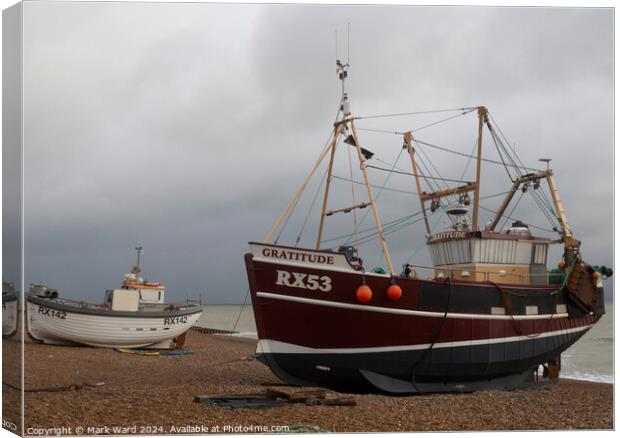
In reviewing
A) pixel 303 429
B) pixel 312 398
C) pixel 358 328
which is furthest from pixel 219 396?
pixel 358 328

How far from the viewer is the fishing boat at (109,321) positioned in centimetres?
2353

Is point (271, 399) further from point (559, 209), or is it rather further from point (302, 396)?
point (559, 209)

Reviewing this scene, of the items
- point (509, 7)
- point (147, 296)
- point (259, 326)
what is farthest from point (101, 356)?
point (509, 7)

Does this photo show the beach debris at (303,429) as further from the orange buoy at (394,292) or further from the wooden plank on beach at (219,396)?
the orange buoy at (394,292)

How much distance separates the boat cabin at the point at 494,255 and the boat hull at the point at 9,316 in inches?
415

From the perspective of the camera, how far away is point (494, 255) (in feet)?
58.7

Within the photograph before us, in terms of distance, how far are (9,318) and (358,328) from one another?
698 cm

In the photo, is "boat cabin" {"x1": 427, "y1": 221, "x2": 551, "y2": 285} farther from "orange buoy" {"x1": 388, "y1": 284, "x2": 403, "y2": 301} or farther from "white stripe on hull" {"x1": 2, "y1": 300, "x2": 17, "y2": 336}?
"white stripe on hull" {"x1": 2, "y1": 300, "x2": 17, "y2": 336}

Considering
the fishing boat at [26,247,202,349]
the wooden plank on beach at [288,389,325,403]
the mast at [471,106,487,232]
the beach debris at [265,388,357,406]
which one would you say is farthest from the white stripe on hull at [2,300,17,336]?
the fishing boat at [26,247,202,349]

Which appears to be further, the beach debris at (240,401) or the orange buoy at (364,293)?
Answer: the orange buoy at (364,293)

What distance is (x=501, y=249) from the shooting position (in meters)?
18.0

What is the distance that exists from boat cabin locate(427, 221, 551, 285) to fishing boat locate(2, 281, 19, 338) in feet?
34.6

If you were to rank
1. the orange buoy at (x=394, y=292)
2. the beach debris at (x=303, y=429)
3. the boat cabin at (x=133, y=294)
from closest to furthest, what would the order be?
the beach debris at (x=303, y=429) < the orange buoy at (x=394, y=292) < the boat cabin at (x=133, y=294)

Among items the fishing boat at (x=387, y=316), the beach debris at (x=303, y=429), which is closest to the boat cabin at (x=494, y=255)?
the fishing boat at (x=387, y=316)
